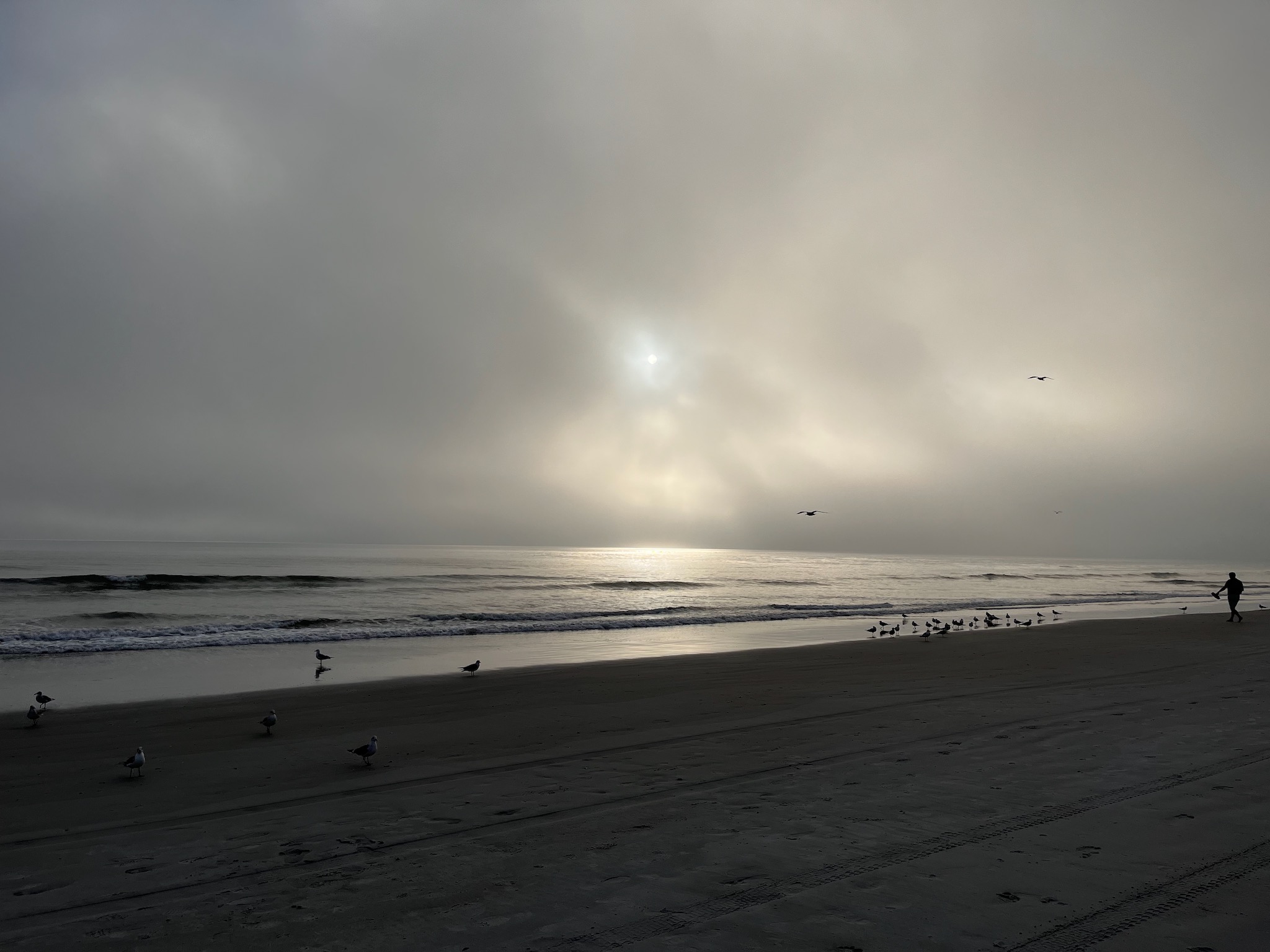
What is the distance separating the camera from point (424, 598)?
1670 inches

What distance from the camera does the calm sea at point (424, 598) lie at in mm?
25250

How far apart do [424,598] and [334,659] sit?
2387 cm

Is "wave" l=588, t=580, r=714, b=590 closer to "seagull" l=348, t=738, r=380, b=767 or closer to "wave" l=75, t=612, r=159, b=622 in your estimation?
"wave" l=75, t=612, r=159, b=622

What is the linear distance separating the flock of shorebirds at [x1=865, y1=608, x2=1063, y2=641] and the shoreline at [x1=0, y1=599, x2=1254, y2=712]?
0.63 meters

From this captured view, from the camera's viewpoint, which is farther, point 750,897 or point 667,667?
point 667,667

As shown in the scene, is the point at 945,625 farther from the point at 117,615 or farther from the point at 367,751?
the point at 117,615

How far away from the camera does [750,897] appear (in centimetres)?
478

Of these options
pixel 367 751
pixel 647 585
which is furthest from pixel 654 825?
pixel 647 585

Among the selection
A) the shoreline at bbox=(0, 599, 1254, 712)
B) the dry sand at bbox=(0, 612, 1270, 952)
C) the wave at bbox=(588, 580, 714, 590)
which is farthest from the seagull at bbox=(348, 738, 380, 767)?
the wave at bbox=(588, 580, 714, 590)

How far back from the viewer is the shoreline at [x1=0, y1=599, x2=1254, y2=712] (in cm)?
1465

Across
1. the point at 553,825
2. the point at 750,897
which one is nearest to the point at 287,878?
the point at 553,825

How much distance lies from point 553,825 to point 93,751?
7.09m

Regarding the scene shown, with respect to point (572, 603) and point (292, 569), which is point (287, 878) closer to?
point (572, 603)

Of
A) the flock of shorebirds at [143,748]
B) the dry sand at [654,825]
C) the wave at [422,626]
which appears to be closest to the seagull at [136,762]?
the flock of shorebirds at [143,748]
